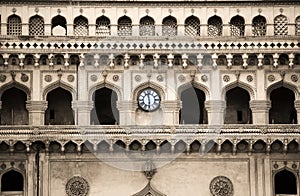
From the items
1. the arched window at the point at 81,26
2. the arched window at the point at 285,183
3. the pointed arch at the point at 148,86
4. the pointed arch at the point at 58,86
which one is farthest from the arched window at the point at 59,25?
the arched window at the point at 285,183

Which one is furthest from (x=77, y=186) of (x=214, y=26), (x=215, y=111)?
(x=214, y=26)

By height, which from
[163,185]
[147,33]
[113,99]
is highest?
[147,33]

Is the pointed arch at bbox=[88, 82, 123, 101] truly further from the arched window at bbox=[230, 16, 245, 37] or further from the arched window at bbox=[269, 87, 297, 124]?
the arched window at bbox=[269, 87, 297, 124]

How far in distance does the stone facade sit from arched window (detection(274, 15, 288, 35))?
9cm

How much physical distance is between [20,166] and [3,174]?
0.84 m

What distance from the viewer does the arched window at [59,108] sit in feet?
148

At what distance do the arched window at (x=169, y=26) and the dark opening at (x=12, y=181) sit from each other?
29.7 feet

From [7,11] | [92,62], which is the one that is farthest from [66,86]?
[7,11]

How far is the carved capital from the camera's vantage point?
43.7m

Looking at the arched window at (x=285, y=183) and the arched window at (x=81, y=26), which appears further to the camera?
the arched window at (x=81, y=26)

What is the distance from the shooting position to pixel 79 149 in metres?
42.9

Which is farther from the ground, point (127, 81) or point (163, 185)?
point (127, 81)

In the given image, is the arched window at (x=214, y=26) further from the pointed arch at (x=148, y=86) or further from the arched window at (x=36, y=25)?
the arched window at (x=36, y=25)

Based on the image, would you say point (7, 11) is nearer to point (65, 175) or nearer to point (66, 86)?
point (66, 86)
